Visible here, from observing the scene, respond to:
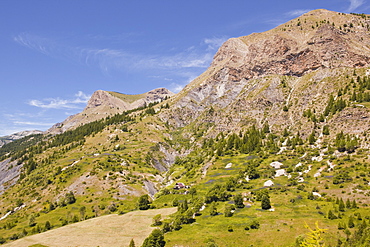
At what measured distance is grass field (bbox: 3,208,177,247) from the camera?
3150 inches

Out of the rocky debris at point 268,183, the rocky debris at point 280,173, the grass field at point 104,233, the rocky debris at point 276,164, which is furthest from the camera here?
the rocky debris at point 276,164

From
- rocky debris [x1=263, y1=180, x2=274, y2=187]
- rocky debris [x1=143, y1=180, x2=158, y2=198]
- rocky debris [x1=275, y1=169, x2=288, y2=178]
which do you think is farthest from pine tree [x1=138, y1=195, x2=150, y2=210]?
rocky debris [x1=275, y1=169, x2=288, y2=178]

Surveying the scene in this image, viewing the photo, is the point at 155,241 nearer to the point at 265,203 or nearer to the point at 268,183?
the point at 265,203

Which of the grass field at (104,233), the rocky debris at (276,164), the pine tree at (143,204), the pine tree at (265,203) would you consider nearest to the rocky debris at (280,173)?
the rocky debris at (276,164)

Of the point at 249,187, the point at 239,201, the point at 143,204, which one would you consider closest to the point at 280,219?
the point at 239,201

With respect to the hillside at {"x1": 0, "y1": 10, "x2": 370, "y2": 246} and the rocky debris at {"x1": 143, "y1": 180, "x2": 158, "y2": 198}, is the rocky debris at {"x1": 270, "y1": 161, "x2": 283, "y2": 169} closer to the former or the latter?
the hillside at {"x1": 0, "y1": 10, "x2": 370, "y2": 246}

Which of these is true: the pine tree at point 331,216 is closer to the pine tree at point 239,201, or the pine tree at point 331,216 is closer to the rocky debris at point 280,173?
the pine tree at point 239,201

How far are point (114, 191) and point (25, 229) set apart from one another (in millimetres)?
46950

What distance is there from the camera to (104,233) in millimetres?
89375

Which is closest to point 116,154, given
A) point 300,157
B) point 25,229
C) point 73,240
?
point 25,229

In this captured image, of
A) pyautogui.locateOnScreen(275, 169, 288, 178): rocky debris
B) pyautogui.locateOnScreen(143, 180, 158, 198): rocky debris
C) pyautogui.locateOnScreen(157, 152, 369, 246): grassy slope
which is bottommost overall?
pyautogui.locateOnScreen(157, 152, 369, 246): grassy slope

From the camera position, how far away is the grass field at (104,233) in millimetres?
80000

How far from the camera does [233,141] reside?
652 ft

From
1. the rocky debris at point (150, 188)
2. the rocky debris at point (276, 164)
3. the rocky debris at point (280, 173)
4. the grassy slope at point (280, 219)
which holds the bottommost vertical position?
the grassy slope at point (280, 219)
